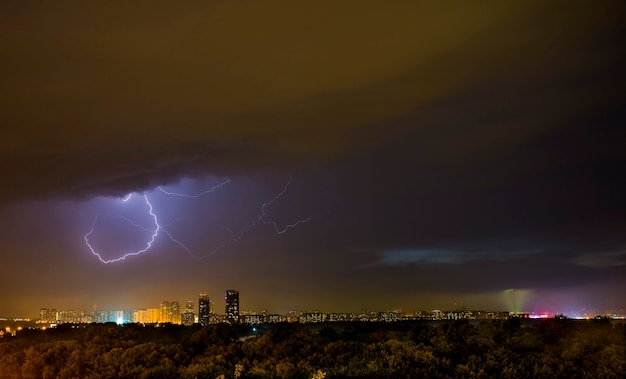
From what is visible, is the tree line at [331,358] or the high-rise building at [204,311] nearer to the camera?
the tree line at [331,358]

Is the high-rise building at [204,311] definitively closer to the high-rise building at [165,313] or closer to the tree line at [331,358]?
the high-rise building at [165,313]

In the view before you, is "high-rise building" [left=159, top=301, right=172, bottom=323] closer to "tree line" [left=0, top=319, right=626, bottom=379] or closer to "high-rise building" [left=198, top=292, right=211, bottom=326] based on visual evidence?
"high-rise building" [left=198, top=292, right=211, bottom=326]

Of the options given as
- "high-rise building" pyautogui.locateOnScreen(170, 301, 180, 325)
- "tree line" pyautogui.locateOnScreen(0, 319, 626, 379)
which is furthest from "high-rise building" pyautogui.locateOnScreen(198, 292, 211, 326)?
"tree line" pyautogui.locateOnScreen(0, 319, 626, 379)

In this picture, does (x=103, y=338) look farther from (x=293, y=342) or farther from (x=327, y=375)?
(x=327, y=375)

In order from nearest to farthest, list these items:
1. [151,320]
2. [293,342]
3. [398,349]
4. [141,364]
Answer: [398,349] < [141,364] < [293,342] < [151,320]

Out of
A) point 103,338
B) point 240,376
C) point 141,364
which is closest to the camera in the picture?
point 240,376

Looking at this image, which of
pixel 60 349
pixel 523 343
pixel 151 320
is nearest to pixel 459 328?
pixel 523 343

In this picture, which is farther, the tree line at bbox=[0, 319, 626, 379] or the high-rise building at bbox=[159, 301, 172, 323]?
the high-rise building at bbox=[159, 301, 172, 323]

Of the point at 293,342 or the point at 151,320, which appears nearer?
the point at 293,342

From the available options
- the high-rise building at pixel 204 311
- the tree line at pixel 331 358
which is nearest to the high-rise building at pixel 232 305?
the high-rise building at pixel 204 311
